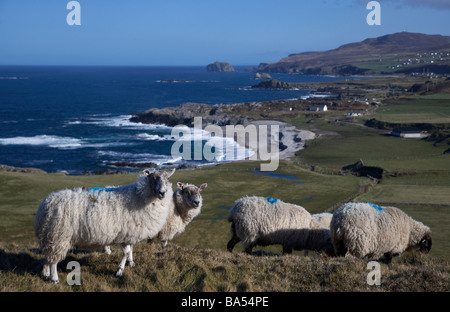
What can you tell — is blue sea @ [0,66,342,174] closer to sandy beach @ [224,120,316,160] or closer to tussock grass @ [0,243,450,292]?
sandy beach @ [224,120,316,160]

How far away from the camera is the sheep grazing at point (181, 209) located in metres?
12.0

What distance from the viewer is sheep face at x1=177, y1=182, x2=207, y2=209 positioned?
12.0m

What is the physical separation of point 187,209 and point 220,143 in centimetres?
5682

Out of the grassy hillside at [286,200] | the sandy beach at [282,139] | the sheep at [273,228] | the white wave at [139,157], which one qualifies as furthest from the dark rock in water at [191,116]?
the sheep at [273,228]

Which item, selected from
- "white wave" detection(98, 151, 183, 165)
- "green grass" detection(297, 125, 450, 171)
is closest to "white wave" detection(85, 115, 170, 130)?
"white wave" detection(98, 151, 183, 165)

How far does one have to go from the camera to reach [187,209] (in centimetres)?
1248

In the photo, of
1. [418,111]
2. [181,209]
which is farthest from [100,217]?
[418,111]

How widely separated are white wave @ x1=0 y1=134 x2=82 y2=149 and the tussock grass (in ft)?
201

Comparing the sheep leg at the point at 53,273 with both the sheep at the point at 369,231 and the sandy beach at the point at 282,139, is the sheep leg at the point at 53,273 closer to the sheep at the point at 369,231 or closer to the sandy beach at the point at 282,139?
the sheep at the point at 369,231

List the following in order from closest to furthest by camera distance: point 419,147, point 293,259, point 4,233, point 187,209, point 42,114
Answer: point 293,259
point 187,209
point 4,233
point 419,147
point 42,114
